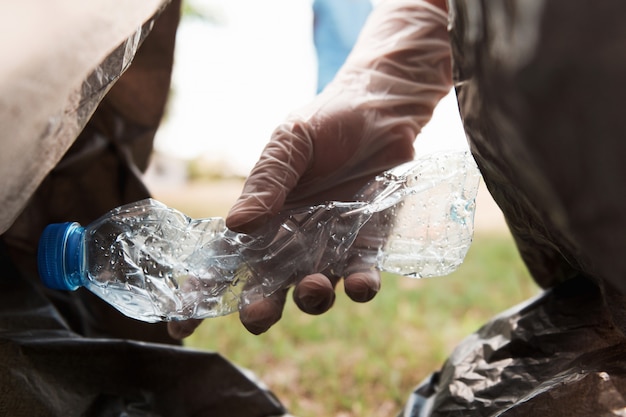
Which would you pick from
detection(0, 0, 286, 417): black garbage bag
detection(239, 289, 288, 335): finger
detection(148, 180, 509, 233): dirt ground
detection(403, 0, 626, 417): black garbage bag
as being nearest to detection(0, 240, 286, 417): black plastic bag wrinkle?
detection(0, 0, 286, 417): black garbage bag

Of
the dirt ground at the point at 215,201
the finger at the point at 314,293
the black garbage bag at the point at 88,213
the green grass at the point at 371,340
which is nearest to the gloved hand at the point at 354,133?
the finger at the point at 314,293

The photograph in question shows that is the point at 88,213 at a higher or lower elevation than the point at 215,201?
higher

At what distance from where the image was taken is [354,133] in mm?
910

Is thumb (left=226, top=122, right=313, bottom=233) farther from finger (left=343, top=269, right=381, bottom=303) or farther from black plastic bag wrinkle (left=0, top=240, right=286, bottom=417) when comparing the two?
black plastic bag wrinkle (left=0, top=240, right=286, bottom=417)

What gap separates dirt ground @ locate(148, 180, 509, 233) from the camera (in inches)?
105

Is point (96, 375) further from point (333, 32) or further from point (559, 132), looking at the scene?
point (333, 32)

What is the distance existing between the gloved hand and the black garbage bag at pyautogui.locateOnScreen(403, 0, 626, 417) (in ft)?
0.86

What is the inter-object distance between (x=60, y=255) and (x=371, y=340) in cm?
A: 105

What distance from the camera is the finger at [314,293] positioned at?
28.5 inches

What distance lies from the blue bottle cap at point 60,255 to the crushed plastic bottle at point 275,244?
0.07 metres

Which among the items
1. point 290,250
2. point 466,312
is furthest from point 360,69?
point 466,312

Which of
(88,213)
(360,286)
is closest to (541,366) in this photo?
(360,286)

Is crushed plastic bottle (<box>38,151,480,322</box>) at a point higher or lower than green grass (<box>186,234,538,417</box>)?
higher

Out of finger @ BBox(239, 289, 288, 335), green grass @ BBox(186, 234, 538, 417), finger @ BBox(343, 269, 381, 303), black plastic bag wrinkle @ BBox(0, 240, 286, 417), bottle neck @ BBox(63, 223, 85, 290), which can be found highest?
bottle neck @ BBox(63, 223, 85, 290)
